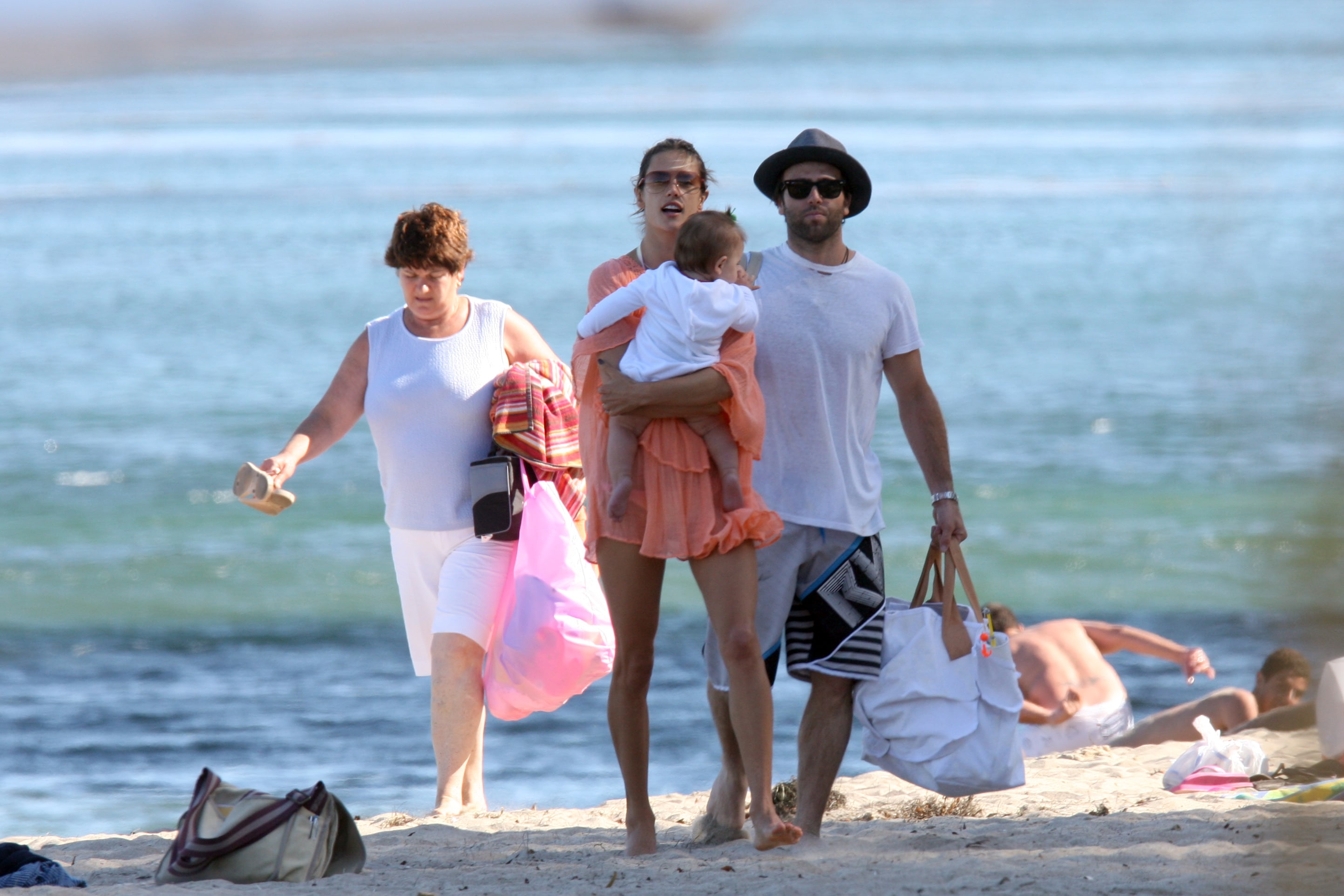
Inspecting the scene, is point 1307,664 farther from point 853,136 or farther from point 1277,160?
point 853,136

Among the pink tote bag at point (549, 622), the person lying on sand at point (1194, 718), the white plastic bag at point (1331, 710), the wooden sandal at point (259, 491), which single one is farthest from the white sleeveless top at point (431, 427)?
the person lying on sand at point (1194, 718)

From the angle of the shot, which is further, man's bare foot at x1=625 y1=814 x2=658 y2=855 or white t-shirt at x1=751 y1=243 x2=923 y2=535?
man's bare foot at x1=625 y1=814 x2=658 y2=855

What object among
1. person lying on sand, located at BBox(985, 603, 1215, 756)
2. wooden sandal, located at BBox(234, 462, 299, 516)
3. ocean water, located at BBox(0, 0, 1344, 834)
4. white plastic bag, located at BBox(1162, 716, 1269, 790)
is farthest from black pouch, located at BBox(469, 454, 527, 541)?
person lying on sand, located at BBox(985, 603, 1215, 756)

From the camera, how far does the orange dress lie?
3445mm

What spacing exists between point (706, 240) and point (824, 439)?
0.60 meters

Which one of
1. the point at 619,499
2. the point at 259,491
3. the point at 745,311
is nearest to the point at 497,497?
the point at 259,491

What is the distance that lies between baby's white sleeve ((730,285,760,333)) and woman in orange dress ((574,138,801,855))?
0.16ft

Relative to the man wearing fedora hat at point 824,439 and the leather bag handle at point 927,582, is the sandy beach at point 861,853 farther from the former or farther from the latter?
the leather bag handle at point 927,582

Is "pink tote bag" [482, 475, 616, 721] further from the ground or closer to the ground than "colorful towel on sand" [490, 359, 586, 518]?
closer to the ground

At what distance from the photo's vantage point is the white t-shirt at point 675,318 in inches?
135

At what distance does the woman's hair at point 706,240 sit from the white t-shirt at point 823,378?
29 centimetres

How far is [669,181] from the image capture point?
380 centimetres

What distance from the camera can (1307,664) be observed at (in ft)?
4.93

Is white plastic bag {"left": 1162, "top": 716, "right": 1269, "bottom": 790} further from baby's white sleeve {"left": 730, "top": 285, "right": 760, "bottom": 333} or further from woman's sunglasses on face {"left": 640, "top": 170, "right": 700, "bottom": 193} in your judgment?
woman's sunglasses on face {"left": 640, "top": 170, "right": 700, "bottom": 193}
